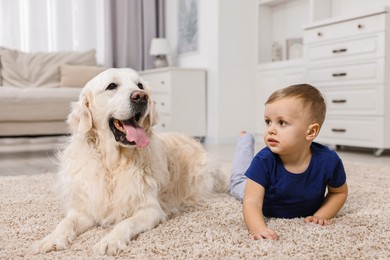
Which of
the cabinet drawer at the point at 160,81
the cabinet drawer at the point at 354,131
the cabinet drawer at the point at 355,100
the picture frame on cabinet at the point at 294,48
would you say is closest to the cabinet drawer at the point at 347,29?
the cabinet drawer at the point at 355,100

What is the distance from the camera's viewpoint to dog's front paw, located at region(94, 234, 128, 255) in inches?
48.3

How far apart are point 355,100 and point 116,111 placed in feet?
9.76

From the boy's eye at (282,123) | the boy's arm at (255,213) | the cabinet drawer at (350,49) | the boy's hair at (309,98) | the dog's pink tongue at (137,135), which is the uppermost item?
the cabinet drawer at (350,49)

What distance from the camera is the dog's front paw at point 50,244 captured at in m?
1.24

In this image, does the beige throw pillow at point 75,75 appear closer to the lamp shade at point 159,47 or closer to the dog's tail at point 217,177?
the lamp shade at point 159,47

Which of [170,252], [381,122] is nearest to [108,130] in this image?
[170,252]

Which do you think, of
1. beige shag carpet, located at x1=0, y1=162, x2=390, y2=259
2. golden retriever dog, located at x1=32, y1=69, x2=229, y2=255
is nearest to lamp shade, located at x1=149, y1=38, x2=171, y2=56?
beige shag carpet, located at x1=0, y1=162, x2=390, y2=259

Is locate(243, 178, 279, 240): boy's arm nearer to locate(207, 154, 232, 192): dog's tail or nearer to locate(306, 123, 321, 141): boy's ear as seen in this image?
locate(306, 123, 321, 141): boy's ear

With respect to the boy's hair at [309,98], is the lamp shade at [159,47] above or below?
above

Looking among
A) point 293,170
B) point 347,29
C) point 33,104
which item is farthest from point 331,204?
point 33,104

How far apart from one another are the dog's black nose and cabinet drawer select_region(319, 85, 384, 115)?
2614mm

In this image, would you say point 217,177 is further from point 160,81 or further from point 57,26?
point 57,26

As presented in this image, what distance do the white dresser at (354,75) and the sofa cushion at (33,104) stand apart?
243 cm

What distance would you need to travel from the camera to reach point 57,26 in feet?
19.3
